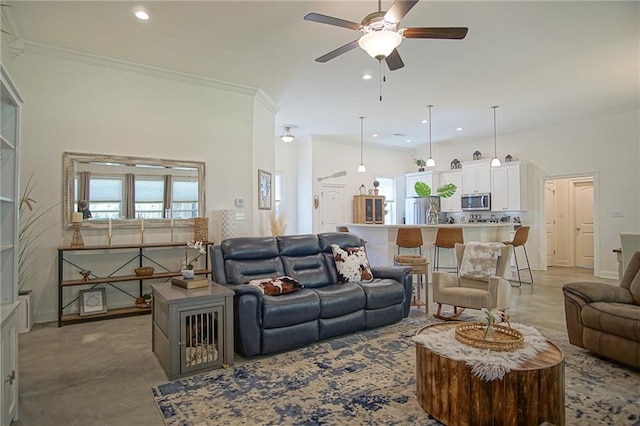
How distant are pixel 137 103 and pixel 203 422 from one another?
4042 millimetres

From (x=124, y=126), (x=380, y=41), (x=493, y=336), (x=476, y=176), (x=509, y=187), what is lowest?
(x=493, y=336)

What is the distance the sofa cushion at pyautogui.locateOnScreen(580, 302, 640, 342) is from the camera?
2.68 m

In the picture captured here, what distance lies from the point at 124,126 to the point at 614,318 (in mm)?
5456

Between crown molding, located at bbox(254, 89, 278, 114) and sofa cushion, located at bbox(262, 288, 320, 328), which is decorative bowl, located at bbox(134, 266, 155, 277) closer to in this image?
sofa cushion, located at bbox(262, 288, 320, 328)

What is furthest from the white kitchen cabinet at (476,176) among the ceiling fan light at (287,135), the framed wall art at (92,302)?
the framed wall art at (92,302)

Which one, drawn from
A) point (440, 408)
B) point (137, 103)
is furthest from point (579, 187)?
point (137, 103)

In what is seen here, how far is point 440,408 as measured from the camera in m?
2.10

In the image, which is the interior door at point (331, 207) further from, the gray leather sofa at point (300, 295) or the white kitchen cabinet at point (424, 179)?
the gray leather sofa at point (300, 295)

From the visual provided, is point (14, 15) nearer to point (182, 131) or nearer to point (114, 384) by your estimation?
point (182, 131)

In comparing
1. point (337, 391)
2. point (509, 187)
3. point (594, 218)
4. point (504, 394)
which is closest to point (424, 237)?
point (509, 187)

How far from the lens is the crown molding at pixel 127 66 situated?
13.4 ft

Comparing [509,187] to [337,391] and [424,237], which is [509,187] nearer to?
[424,237]

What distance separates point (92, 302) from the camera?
4262 mm

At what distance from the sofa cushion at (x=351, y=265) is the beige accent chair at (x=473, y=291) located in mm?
816
